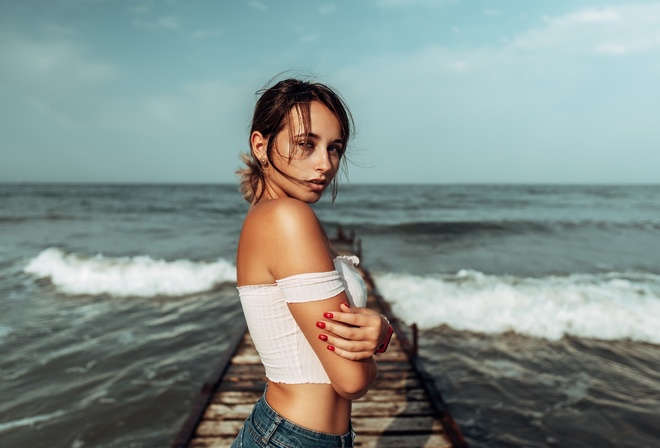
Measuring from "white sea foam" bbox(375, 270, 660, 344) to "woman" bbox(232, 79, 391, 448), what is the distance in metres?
8.59

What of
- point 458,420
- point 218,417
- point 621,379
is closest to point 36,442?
point 218,417

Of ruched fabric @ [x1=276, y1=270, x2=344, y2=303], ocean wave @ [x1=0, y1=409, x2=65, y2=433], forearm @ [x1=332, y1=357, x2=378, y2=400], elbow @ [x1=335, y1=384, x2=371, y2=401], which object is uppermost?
ruched fabric @ [x1=276, y1=270, x2=344, y2=303]

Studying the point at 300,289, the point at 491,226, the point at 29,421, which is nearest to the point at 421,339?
the point at 29,421

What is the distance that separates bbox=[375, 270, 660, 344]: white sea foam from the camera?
9.38 meters

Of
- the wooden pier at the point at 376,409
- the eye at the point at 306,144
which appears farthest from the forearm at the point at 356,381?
the wooden pier at the point at 376,409

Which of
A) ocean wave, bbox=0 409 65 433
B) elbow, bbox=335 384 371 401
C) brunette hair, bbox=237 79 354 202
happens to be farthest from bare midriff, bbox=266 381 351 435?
ocean wave, bbox=0 409 65 433

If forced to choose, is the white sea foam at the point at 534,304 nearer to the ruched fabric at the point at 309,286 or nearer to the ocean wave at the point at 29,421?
the ocean wave at the point at 29,421

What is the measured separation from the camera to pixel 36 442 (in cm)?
530

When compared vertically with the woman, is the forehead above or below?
above

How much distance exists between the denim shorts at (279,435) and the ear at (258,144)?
96cm

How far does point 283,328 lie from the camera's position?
134 cm

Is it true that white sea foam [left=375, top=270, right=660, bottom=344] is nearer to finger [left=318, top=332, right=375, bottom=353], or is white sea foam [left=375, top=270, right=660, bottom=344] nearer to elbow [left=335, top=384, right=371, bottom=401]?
elbow [left=335, top=384, right=371, bottom=401]

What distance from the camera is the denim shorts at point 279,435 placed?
4.60ft

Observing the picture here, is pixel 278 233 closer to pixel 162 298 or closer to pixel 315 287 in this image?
pixel 315 287
